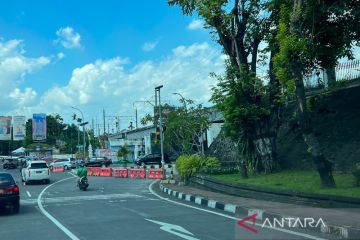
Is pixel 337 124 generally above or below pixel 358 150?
above

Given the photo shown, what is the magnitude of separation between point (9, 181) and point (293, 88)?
1015 centimetres

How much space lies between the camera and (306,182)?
1548cm

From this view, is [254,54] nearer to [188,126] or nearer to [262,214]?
[262,214]

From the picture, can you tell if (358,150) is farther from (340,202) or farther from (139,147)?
(139,147)

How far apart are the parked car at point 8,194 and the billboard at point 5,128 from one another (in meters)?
59.5

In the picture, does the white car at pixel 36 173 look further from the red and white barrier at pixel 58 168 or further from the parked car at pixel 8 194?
the red and white barrier at pixel 58 168

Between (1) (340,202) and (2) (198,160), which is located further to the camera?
(2) (198,160)

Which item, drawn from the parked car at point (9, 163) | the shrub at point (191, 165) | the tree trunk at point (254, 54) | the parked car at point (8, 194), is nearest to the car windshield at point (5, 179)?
the parked car at point (8, 194)

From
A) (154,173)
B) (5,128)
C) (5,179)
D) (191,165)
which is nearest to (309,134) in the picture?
(191,165)

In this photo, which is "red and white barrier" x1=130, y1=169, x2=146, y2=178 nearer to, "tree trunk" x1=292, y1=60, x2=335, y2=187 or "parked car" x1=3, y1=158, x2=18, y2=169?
"tree trunk" x1=292, y1=60, x2=335, y2=187

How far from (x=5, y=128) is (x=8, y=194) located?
60440mm

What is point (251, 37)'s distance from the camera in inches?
850

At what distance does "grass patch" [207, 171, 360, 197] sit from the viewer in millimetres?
12922

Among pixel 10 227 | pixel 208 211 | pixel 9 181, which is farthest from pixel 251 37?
pixel 10 227
